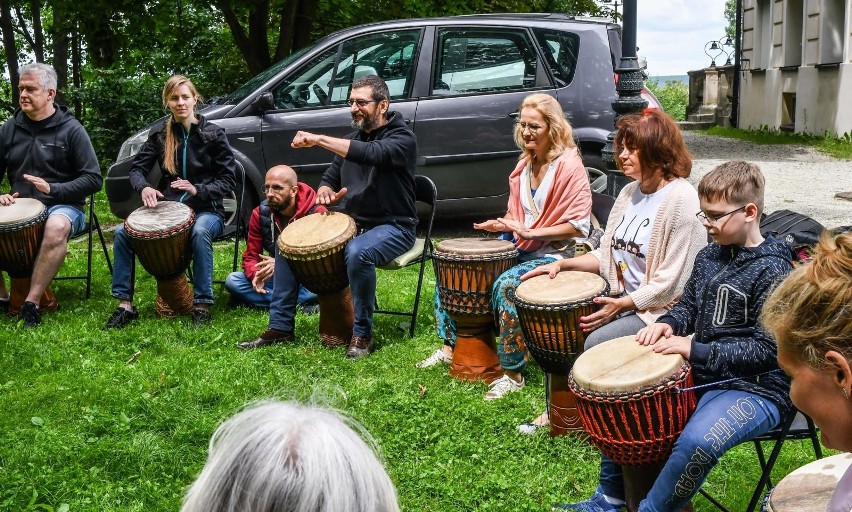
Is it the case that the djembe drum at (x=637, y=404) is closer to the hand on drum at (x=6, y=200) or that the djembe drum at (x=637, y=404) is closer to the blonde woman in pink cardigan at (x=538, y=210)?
the blonde woman in pink cardigan at (x=538, y=210)

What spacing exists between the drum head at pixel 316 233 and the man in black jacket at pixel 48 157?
66.1 inches

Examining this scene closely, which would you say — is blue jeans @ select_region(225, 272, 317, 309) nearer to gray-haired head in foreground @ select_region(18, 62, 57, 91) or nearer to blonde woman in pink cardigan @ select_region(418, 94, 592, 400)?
gray-haired head in foreground @ select_region(18, 62, 57, 91)

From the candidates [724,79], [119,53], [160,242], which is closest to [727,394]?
[160,242]

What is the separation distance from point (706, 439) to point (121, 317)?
4.17 metres

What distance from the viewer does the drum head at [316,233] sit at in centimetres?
531

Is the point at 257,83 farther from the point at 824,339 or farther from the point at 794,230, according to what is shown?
the point at 824,339

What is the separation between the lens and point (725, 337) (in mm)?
3184

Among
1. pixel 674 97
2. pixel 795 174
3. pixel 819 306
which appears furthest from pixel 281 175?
pixel 674 97

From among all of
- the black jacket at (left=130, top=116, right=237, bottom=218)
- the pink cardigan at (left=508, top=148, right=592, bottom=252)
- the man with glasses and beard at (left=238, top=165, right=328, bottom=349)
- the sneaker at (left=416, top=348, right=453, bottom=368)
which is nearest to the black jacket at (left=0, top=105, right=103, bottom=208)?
the black jacket at (left=130, top=116, right=237, bottom=218)

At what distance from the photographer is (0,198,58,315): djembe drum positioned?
603cm

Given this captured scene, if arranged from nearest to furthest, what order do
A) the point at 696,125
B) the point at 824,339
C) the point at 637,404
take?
1. the point at 824,339
2. the point at 637,404
3. the point at 696,125

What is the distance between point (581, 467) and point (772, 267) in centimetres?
120

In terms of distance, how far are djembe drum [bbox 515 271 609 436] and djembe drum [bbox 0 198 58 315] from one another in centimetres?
346

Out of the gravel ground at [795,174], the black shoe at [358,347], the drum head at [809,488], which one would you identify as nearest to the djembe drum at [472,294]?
the black shoe at [358,347]
